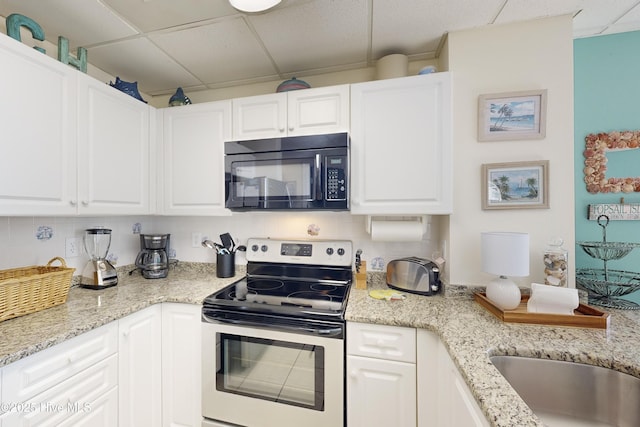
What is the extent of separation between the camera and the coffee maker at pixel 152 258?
1898 millimetres

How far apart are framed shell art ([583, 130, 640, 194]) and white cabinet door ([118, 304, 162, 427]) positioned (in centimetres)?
264

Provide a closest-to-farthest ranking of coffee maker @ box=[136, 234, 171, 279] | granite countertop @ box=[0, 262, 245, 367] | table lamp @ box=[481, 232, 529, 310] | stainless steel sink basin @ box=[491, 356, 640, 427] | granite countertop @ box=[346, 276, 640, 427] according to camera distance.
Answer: granite countertop @ box=[346, 276, 640, 427] → stainless steel sink basin @ box=[491, 356, 640, 427] → granite countertop @ box=[0, 262, 245, 367] → table lamp @ box=[481, 232, 529, 310] → coffee maker @ box=[136, 234, 171, 279]

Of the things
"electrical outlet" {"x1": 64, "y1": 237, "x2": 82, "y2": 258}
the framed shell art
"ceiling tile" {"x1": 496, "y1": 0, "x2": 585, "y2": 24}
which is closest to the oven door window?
"electrical outlet" {"x1": 64, "y1": 237, "x2": 82, "y2": 258}

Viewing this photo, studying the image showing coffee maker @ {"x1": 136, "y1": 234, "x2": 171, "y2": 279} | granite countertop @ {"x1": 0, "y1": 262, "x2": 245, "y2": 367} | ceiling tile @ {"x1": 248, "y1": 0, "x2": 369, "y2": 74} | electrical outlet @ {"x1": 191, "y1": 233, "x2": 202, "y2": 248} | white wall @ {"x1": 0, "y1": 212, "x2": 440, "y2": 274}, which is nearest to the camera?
granite countertop @ {"x1": 0, "y1": 262, "x2": 245, "y2": 367}

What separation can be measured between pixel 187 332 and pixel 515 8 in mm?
2437

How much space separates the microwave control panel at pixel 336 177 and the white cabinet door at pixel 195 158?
764mm

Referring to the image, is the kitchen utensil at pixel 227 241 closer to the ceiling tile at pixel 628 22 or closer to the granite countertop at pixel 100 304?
the granite countertop at pixel 100 304

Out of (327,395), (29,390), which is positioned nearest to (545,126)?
(327,395)

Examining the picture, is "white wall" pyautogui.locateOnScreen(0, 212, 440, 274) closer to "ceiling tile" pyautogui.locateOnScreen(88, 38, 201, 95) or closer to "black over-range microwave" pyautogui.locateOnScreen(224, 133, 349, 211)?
"black over-range microwave" pyautogui.locateOnScreen(224, 133, 349, 211)

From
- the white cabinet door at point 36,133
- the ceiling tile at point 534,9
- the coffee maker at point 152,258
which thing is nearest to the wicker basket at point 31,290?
the white cabinet door at point 36,133

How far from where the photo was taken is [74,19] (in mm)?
1370

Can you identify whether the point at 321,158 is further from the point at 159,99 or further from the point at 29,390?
the point at 159,99

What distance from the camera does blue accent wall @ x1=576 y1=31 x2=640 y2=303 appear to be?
148cm

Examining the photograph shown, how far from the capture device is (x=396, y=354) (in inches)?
48.0
